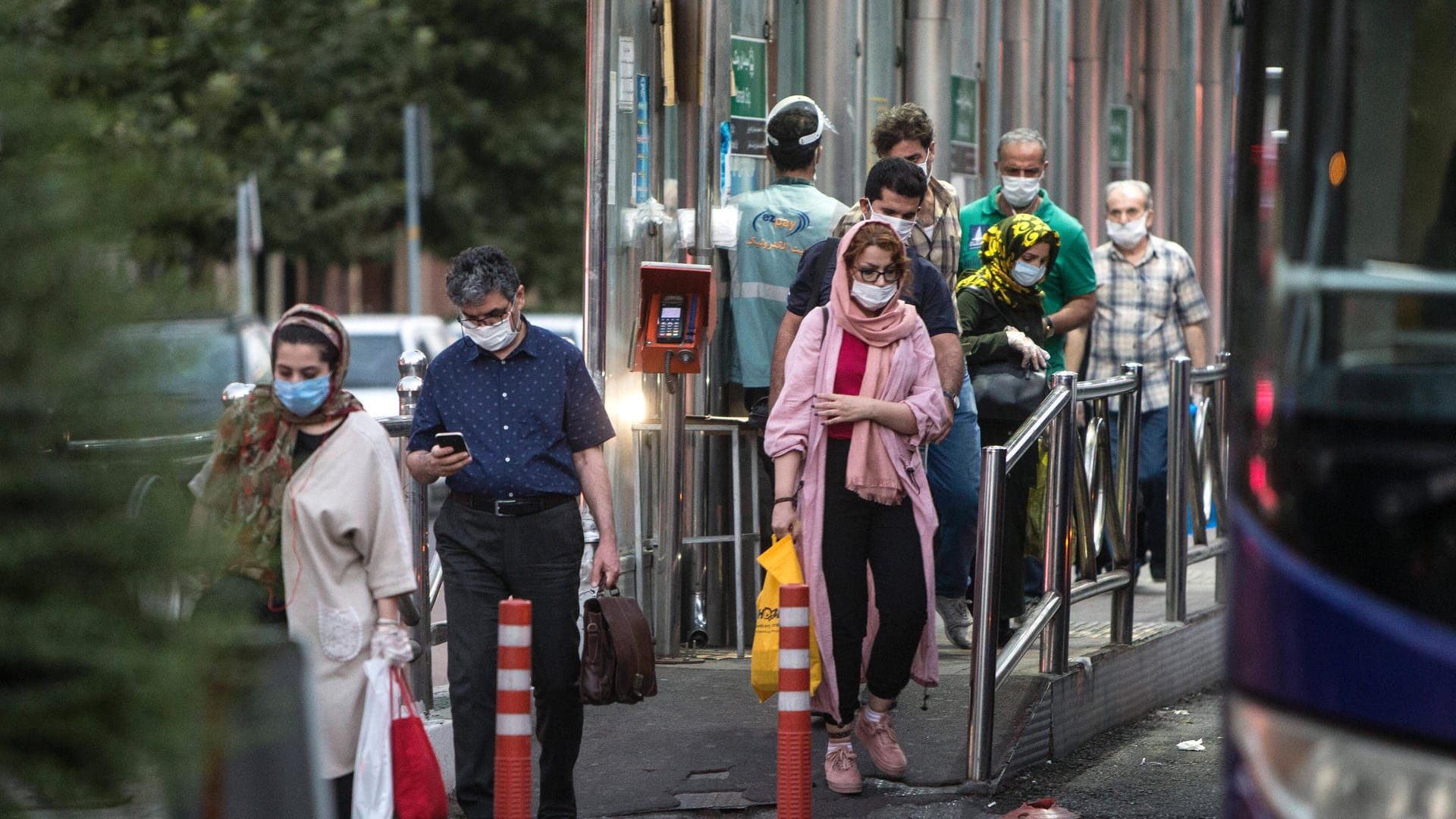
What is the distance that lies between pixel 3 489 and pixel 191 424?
23 cm

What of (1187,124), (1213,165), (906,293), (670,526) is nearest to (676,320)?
(670,526)

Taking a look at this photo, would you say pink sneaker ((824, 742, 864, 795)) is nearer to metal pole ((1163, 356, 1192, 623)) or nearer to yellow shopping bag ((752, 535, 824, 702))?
yellow shopping bag ((752, 535, 824, 702))

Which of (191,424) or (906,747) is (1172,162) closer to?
(906,747)

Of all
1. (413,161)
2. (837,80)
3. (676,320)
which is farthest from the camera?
(413,161)

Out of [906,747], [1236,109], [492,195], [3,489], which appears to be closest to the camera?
[3,489]

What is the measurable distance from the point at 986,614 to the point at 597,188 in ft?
9.10

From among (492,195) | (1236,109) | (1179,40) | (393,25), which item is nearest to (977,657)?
(1236,109)

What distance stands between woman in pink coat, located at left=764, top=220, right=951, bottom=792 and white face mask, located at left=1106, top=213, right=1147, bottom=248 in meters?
3.81

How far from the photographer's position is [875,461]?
6258 millimetres

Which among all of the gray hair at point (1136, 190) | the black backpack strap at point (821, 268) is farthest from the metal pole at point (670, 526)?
the gray hair at point (1136, 190)

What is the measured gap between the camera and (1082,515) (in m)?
7.42

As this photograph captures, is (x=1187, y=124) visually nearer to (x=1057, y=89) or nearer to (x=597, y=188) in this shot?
(x=1057, y=89)

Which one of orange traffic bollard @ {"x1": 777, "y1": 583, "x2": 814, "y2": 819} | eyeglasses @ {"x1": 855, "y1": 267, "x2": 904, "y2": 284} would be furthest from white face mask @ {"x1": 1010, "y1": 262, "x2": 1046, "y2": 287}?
orange traffic bollard @ {"x1": 777, "y1": 583, "x2": 814, "y2": 819}

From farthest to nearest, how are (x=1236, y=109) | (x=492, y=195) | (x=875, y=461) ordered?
(x=492, y=195)
(x=875, y=461)
(x=1236, y=109)
